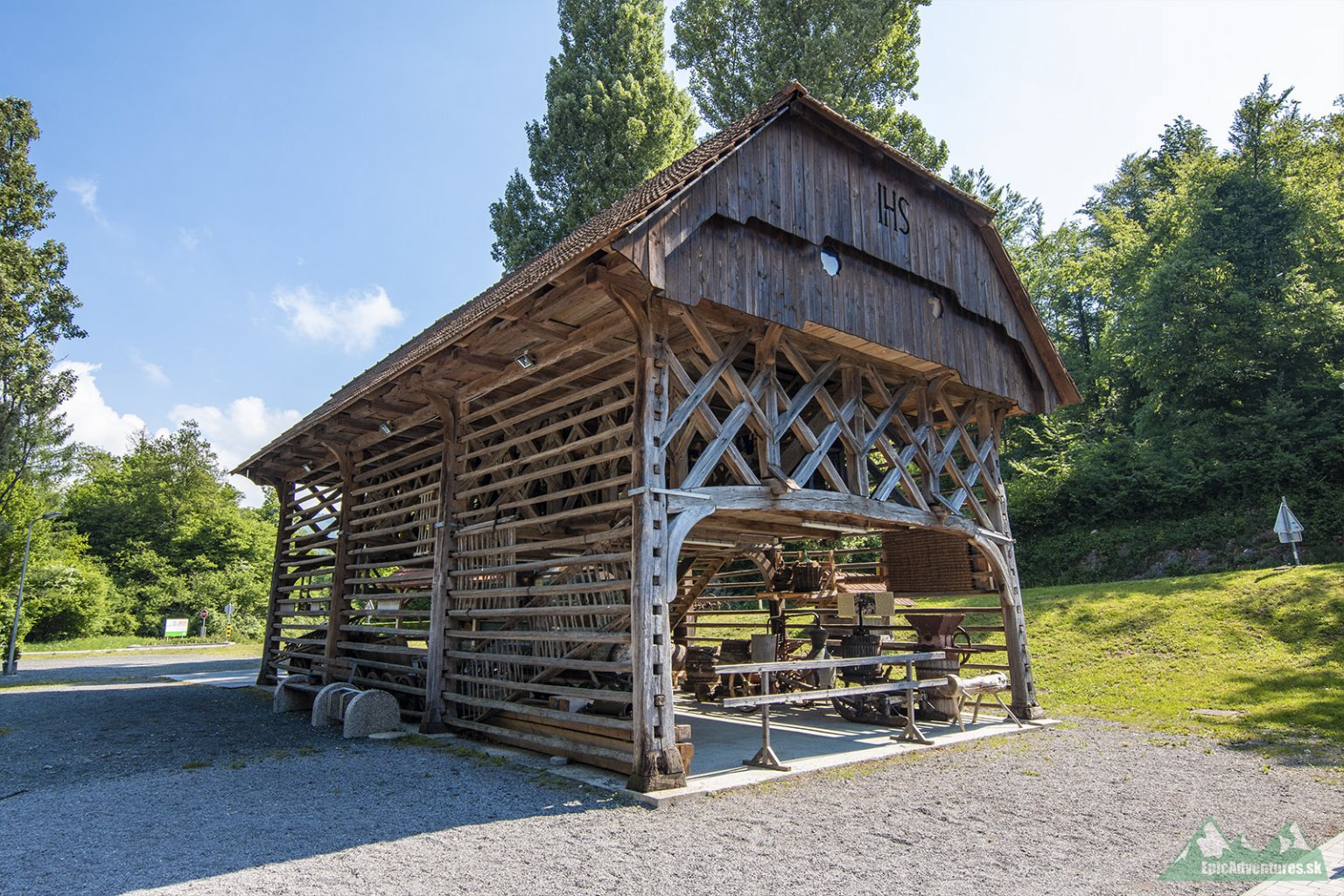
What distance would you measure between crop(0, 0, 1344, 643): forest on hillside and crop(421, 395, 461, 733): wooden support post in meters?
13.3

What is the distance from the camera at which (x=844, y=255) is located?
845 centimetres

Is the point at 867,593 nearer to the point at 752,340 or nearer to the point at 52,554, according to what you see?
the point at 752,340

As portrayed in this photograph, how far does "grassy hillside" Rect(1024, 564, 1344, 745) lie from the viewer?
32.1 feet

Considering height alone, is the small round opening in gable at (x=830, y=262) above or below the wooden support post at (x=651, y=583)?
above

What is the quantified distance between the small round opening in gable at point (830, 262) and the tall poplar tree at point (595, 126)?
1405cm

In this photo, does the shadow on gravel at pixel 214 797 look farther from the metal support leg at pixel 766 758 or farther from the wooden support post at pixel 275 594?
the wooden support post at pixel 275 594

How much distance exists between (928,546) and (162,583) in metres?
43.1

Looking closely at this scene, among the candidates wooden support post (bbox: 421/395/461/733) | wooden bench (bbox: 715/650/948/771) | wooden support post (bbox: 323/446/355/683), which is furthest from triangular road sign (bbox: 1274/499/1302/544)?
wooden support post (bbox: 323/446/355/683)

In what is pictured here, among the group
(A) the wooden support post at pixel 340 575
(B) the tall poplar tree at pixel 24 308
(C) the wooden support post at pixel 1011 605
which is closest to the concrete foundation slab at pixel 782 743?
(C) the wooden support post at pixel 1011 605

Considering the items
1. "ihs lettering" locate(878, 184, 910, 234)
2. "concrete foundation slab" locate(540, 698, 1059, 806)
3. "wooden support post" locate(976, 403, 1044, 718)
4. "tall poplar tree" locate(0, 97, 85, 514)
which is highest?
"tall poplar tree" locate(0, 97, 85, 514)

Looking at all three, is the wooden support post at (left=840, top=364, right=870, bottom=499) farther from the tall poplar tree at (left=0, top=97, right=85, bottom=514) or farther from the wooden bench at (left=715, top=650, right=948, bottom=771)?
the tall poplar tree at (left=0, top=97, right=85, bottom=514)

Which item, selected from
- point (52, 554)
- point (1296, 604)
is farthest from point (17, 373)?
point (1296, 604)

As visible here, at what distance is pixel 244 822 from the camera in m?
5.42

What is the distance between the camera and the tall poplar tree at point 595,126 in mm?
A: 21453
